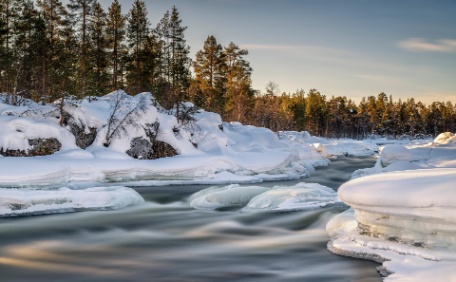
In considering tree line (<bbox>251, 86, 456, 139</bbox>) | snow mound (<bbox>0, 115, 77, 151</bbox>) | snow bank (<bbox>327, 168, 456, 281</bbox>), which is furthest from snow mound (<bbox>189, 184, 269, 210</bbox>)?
tree line (<bbox>251, 86, 456, 139</bbox>)

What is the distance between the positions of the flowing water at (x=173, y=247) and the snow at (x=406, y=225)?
48 centimetres

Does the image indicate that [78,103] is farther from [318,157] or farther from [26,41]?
[318,157]

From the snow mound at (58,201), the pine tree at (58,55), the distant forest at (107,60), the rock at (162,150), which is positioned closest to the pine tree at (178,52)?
the distant forest at (107,60)

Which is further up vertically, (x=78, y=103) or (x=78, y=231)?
(x=78, y=103)

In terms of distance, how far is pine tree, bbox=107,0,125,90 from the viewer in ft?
124

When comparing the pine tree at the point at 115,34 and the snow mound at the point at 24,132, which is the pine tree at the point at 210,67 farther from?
the snow mound at the point at 24,132

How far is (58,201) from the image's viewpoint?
13.2m

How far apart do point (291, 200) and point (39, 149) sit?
13.8m

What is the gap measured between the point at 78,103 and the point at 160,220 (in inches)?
547

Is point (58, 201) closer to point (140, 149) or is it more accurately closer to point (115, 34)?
point (140, 149)

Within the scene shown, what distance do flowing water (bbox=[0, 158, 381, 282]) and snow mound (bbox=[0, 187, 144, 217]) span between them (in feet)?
1.68

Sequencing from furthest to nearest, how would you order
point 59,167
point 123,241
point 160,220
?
1. point 59,167
2. point 160,220
3. point 123,241

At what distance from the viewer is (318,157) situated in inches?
1383

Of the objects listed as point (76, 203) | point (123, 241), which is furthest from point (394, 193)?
point (76, 203)
